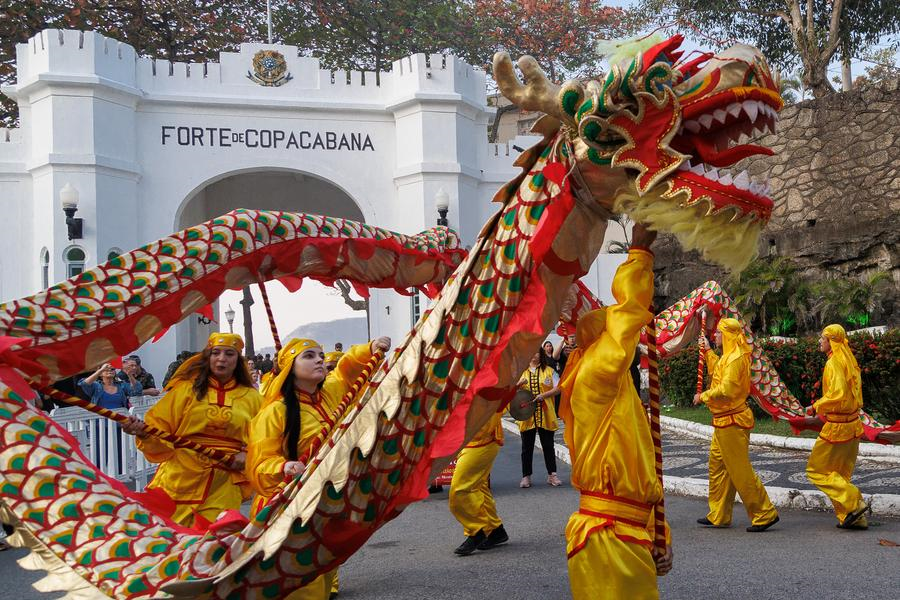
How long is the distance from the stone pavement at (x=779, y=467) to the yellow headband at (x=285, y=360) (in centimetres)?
505

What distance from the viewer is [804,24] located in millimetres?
22484

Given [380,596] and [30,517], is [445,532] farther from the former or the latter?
[30,517]

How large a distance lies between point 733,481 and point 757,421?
24.3ft

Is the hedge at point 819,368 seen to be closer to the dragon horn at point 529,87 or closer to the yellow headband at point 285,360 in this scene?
the yellow headband at point 285,360

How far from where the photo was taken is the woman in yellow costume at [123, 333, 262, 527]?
5.49 meters

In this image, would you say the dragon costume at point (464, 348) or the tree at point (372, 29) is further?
the tree at point (372, 29)

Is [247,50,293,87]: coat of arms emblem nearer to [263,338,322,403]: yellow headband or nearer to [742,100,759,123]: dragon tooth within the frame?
[263,338,322,403]: yellow headband

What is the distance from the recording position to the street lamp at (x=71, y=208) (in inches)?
603

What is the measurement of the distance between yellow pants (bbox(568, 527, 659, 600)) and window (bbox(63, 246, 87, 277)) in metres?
14.5

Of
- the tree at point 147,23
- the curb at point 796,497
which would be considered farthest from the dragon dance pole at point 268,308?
the tree at point 147,23

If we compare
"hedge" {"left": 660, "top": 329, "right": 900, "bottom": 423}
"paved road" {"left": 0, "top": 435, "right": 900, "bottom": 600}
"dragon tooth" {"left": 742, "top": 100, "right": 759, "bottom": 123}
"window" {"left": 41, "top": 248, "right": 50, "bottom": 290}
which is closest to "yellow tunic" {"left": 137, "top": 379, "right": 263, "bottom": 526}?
"paved road" {"left": 0, "top": 435, "right": 900, "bottom": 600}

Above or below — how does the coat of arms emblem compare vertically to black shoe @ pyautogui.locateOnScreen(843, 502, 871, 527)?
above

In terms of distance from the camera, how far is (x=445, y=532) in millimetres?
8148

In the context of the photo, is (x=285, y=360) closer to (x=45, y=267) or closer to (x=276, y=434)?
(x=276, y=434)
